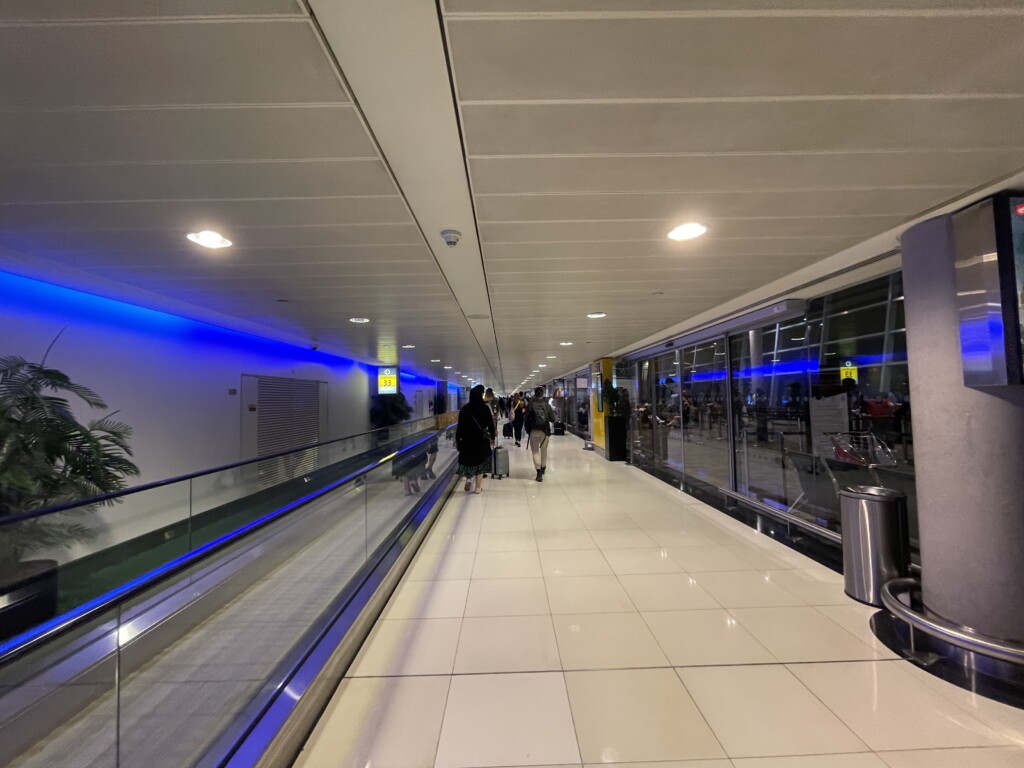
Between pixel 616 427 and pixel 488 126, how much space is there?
33.0 feet

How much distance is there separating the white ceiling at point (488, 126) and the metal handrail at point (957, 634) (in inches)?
97.3

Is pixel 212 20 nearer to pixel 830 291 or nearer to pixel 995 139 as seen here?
pixel 995 139

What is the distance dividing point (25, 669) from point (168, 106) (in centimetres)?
188

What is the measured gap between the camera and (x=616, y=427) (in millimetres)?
11305

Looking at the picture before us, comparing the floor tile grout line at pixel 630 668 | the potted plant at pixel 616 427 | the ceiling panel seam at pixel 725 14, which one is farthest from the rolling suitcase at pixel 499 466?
the ceiling panel seam at pixel 725 14

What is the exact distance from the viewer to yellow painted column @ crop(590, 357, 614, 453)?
42.1 feet

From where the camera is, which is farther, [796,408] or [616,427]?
[616,427]

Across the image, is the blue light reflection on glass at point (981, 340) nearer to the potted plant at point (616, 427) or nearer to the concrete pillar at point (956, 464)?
the concrete pillar at point (956, 464)

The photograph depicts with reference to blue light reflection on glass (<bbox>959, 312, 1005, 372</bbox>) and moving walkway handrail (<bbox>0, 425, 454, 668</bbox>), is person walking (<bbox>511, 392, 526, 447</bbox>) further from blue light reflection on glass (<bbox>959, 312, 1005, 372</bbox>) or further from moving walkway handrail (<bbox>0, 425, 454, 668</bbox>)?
moving walkway handrail (<bbox>0, 425, 454, 668</bbox>)

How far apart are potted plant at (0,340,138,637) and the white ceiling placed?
3.53 feet

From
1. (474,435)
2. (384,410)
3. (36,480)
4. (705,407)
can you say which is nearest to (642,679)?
(36,480)

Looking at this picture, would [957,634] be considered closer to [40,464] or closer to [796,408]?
[40,464]

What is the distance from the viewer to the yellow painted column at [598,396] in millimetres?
12828

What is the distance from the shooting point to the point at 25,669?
118cm
